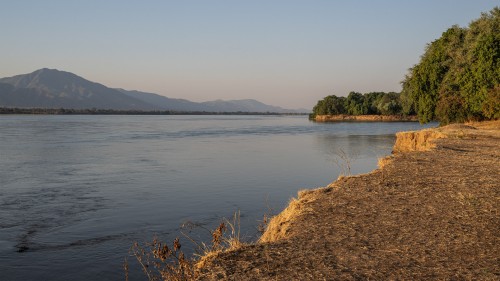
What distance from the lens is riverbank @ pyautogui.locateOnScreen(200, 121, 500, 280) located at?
22.3ft

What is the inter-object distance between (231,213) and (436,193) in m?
6.91

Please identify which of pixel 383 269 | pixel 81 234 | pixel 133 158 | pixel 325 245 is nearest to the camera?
pixel 383 269

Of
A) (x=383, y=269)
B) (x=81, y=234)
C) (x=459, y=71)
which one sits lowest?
(x=81, y=234)

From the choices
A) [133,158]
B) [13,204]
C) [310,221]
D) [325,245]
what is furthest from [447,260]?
[133,158]

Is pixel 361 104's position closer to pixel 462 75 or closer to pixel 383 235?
pixel 462 75

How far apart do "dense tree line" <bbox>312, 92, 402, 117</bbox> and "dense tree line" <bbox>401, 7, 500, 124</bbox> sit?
8252 cm

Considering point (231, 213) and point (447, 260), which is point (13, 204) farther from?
point (447, 260)

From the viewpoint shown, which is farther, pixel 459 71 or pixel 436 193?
pixel 459 71

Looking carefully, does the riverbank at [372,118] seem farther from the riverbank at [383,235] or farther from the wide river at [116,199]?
the riverbank at [383,235]

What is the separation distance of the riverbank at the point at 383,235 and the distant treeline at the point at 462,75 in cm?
3558

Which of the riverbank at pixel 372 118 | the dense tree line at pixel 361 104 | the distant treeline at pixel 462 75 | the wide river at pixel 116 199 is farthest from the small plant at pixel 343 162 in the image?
the dense tree line at pixel 361 104

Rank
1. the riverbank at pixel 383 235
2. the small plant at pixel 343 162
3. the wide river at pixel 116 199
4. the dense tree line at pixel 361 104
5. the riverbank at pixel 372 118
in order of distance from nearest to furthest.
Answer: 1. the riverbank at pixel 383 235
2. the wide river at pixel 116 199
3. the small plant at pixel 343 162
4. the riverbank at pixel 372 118
5. the dense tree line at pixel 361 104

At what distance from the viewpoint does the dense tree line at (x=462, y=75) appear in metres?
46.0

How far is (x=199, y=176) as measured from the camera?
83.3 feet
